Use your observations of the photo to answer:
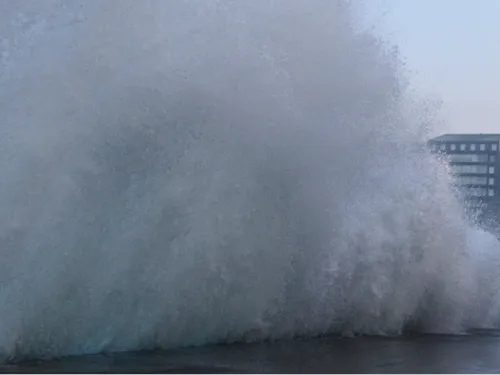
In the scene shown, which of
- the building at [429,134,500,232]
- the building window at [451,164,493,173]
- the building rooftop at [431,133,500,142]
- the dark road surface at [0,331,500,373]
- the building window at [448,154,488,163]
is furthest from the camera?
the building rooftop at [431,133,500,142]

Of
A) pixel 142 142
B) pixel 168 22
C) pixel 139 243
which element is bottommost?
pixel 139 243

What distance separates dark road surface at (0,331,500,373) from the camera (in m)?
12.2

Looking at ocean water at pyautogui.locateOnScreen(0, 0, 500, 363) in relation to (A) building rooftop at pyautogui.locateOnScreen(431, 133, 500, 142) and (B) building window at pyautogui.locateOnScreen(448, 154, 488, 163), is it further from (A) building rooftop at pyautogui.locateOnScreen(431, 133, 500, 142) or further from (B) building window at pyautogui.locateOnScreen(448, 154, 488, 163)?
(A) building rooftop at pyautogui.locateOnScreen(431, 133, 500, 142)

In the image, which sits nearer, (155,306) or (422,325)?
(155,306)

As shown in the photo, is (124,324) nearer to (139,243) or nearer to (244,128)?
(139,243)

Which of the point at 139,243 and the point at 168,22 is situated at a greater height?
the point at 168,22

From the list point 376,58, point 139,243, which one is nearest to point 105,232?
point 139,243

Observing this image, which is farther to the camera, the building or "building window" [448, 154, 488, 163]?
"building window" [448, 154, 488, 163]

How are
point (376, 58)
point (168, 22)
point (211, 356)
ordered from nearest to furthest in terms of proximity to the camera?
1. point (211, 356)
2. point (168, 22)
3. point (376, 58)

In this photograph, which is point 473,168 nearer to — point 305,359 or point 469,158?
point 469,158

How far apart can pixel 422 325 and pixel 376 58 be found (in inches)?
182

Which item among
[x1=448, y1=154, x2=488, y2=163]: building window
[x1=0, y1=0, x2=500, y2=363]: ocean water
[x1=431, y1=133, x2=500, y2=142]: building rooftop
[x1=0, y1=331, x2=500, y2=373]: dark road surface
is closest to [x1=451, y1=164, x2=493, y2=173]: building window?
[x1=448, y1=154, x2=488, y2=163]: building window

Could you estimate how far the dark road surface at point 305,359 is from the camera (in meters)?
12.2

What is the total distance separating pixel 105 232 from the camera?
13695mm
